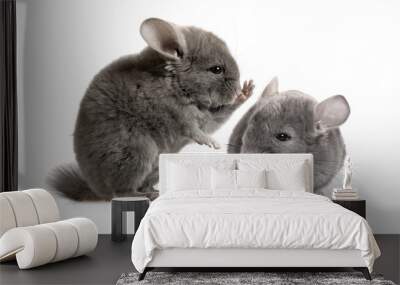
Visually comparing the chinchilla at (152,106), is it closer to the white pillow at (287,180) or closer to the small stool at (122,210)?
the small stool at (122,210)

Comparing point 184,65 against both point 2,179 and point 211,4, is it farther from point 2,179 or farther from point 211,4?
point 2,179

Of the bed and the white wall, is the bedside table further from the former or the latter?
the bed

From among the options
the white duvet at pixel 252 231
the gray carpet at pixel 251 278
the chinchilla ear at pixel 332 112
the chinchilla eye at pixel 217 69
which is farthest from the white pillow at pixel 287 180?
the white duvet at pixel 252 231

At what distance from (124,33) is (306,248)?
352 cm

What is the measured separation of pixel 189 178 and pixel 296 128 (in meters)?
1.39

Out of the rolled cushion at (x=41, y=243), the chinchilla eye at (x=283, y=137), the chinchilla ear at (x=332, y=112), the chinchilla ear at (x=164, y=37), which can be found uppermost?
the chinchilla ear at (x=164, y=37)

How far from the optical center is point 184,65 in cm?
672

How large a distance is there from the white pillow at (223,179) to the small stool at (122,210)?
2.63 feet

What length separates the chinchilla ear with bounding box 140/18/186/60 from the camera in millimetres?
6727

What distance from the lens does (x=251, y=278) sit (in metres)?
4.57

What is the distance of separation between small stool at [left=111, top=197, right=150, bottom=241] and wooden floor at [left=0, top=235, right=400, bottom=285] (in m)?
0.35

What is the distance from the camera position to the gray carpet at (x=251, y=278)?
4465mm

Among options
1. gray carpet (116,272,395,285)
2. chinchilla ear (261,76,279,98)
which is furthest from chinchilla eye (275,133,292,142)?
gray carpet (116,272,395,285)

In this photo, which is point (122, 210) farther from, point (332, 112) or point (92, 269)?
point (332, 112)
